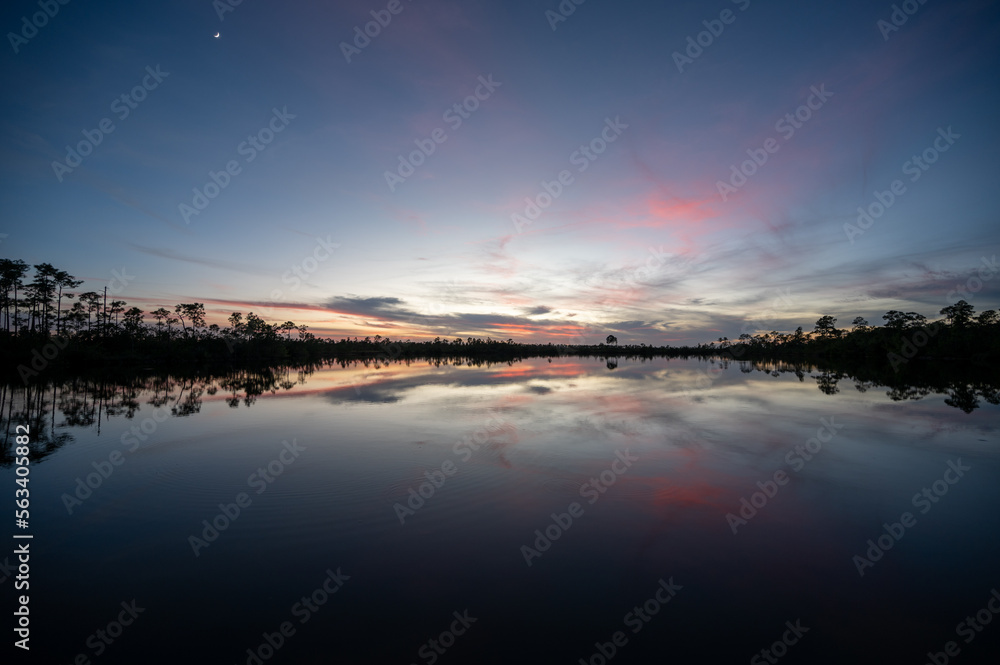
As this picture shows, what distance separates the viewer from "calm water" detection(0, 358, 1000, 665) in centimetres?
378

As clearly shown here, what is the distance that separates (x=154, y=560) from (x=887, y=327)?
12090cm

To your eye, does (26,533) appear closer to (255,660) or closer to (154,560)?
(154,560)

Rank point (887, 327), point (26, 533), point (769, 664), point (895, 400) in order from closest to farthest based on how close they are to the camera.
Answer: point (769, 664), point (26, 533), point (895, 400), point (887, 327)

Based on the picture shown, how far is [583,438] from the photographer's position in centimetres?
1138

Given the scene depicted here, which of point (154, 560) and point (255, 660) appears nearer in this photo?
point (255, 660)

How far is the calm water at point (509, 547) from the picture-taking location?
378 centimetres

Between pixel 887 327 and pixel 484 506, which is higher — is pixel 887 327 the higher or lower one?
the higher one

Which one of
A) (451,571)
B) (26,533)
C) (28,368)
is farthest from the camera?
(28,368)

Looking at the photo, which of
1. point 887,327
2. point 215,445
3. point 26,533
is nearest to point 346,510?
point 26,533

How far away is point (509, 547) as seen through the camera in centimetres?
537

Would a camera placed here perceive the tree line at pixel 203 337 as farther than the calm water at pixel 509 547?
Yes

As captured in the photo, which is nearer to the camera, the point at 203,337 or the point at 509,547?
the point at 509,547

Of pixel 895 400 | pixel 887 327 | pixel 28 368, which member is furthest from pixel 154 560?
pixel 887 327

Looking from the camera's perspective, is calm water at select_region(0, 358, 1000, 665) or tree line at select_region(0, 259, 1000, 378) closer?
calm water at select_region(0, 358, 1000, 665)
